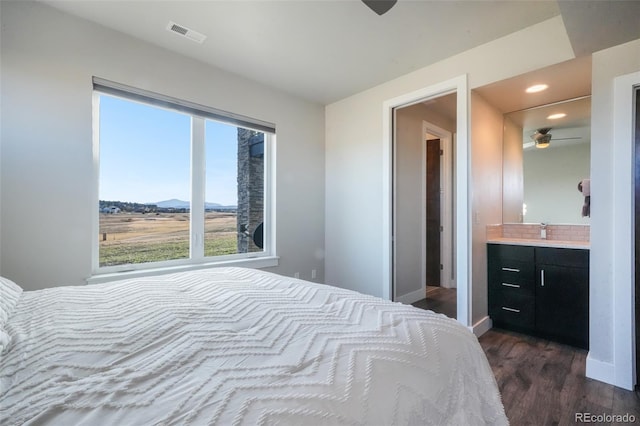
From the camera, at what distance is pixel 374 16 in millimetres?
2086

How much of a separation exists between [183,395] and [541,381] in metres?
2.35

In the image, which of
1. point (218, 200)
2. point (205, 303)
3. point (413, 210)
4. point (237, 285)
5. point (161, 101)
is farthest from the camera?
point (413, 210)

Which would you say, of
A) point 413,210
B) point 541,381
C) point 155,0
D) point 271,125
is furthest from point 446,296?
point 155,0

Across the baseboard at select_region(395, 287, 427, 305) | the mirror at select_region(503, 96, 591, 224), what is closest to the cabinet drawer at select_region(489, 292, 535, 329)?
the mirror at select_region(503, 96, 591, 224)

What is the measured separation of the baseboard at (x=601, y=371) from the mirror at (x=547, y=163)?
129cm

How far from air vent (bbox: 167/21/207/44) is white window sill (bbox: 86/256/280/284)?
1.95 meters

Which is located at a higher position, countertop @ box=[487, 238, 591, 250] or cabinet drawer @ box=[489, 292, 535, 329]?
countertop @ box=[487, 238, 591, 250]

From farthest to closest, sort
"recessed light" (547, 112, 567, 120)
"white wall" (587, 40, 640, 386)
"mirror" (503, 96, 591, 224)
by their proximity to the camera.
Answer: "recessed light" (547, 112, 567, 120) → "mirror" (503, 96, 591, 224) → "white wall" (587, 40, 640, 386)

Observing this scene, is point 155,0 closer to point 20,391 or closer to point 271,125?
point 271,125

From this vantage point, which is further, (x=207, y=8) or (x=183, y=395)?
(x=207, y=8)

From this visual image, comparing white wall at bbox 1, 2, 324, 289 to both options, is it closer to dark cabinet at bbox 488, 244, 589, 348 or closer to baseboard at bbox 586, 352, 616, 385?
dark cabinet at bbox 488, 244, 589, 348

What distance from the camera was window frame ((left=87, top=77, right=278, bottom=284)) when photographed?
2283 mm

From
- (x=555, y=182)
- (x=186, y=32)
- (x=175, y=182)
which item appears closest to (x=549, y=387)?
(x=555, y=182)

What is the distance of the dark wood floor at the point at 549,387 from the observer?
1631mm
